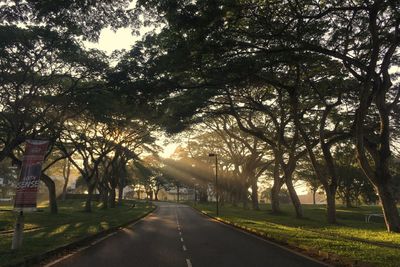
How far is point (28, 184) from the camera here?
12945 mm

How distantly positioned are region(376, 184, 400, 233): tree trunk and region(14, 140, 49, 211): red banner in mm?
15916

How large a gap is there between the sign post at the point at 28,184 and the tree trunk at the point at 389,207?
15.9 m

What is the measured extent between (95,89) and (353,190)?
5610 centimetres

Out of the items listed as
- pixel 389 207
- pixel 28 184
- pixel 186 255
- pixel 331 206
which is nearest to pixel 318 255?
pixel 186 255

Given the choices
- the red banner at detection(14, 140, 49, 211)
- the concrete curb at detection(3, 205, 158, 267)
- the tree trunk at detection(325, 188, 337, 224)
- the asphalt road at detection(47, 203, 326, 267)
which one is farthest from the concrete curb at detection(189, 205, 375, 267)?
the tree trunk at detection(325, 188, 337, 224)

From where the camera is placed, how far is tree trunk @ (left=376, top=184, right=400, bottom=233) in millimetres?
20188

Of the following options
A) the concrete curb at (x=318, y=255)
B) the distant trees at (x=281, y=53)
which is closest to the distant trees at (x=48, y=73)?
the distant trees at (x=281, y=53)

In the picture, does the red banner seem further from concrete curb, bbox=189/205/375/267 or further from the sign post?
concrete curb, bbox=189/205/375/267

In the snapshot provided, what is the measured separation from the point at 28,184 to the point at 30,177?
0.75 feet

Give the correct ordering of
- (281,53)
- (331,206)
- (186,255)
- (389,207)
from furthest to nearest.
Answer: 1. (331,206)
2. (389,207)
3. (281,53)
4. (186,255)

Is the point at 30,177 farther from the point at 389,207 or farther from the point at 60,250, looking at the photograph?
the point at 389,207

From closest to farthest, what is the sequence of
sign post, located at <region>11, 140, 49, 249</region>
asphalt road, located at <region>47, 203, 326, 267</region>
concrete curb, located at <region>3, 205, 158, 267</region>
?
concrete curb, located at <region>3, 205, 158, 267</region>
asphalt road, located at <region>47, 203, 326, 267</region>
sign post, located at <region>11, 140, 49, 249</region>

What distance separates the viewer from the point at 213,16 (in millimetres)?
14031

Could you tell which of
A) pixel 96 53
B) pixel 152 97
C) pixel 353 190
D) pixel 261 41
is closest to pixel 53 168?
pixel 353 190
